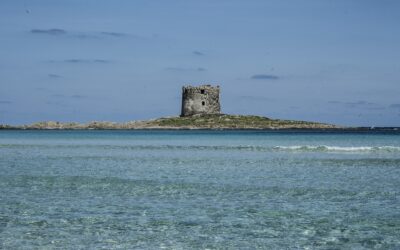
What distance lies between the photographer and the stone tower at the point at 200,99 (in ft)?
465

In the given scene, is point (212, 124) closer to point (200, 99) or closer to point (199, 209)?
point (200, 99)

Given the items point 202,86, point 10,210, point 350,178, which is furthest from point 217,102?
point 10,210

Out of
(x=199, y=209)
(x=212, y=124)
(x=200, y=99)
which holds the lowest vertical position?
(x=199, y=209)

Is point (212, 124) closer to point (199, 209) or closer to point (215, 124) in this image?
point (215, 124)

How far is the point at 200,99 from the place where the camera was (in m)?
142

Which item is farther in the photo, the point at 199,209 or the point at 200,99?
the point at 200,99

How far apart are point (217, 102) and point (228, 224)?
128 meters

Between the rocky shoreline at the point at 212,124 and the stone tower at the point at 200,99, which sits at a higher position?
the stone tower at the point at 200,99

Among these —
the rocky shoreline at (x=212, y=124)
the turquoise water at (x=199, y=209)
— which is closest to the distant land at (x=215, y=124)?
the rocky shoreline at (x=212, y=124)

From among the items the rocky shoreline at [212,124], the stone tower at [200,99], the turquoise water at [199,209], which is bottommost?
the turquoise water at [199,209]

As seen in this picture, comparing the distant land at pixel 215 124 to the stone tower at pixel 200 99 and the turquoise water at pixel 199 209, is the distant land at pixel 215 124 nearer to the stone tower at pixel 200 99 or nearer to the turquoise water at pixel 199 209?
the stone tower at pixel 200 99

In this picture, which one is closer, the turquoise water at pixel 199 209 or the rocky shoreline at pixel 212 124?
the turquoise water at pixel 199 209

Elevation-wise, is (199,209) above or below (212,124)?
below

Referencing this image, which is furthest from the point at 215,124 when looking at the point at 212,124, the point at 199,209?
the point at 199,209
